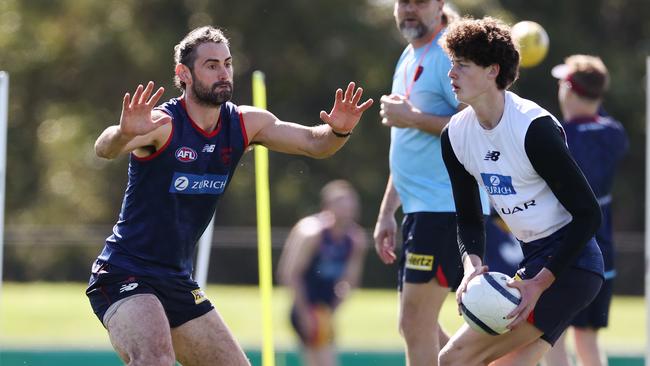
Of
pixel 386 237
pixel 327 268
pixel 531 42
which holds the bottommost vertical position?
pixel 327 268

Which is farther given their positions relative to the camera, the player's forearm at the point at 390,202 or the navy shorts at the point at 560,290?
the player's forearm at the point at 390,202

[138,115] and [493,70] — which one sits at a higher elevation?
[493,70]

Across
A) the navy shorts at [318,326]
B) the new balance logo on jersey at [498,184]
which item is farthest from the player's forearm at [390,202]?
the navy shorts at [318,326]

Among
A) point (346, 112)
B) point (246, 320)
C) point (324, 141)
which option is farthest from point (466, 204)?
point (246, 320)

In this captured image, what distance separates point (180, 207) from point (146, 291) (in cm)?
43

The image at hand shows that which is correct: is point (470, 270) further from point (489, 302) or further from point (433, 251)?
point (433, 251)

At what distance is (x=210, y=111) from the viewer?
577 cm

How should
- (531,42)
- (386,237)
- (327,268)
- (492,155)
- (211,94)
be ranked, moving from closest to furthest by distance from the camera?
(492,155), (211,94), (386,237), (531,42), (327,268)

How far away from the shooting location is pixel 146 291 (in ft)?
18.3

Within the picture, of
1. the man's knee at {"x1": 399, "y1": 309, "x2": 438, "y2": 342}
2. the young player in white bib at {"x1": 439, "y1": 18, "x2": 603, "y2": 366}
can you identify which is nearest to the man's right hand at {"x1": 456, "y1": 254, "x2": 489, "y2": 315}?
the young player in white bib at {"x1": 439, "y1": 18, "x2": 603, "y2": 366}

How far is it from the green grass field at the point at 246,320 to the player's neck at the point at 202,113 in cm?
585

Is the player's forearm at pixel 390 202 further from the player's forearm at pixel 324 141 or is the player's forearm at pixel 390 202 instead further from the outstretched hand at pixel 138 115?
the outstretched hand at pixel 138 115

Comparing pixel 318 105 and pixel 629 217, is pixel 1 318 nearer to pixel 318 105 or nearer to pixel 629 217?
pixel 318 105

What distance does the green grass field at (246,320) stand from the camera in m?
12.9
